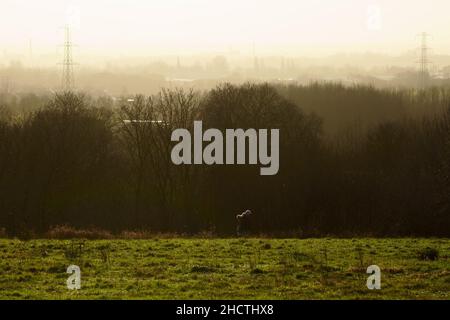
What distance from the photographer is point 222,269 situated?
64.4ft

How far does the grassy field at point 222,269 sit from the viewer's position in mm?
16266

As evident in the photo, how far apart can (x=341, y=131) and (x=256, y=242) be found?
65.3 meters

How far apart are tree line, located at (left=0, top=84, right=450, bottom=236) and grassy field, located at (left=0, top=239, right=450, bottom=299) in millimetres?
24793

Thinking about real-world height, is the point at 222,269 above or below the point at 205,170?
above

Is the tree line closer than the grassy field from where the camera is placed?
No

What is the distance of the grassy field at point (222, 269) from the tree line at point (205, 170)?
24.8 meters

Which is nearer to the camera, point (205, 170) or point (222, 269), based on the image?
point (222, 269)

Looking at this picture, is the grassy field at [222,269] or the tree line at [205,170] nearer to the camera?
the grassy field at [222,269]

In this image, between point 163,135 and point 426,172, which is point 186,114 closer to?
point 163,135

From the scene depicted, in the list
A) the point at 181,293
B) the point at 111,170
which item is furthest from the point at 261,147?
the point at 181,293

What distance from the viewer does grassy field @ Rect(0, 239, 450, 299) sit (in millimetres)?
16266

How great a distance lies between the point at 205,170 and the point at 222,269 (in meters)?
46.1

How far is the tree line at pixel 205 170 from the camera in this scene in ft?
183

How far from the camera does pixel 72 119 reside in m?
72.3
